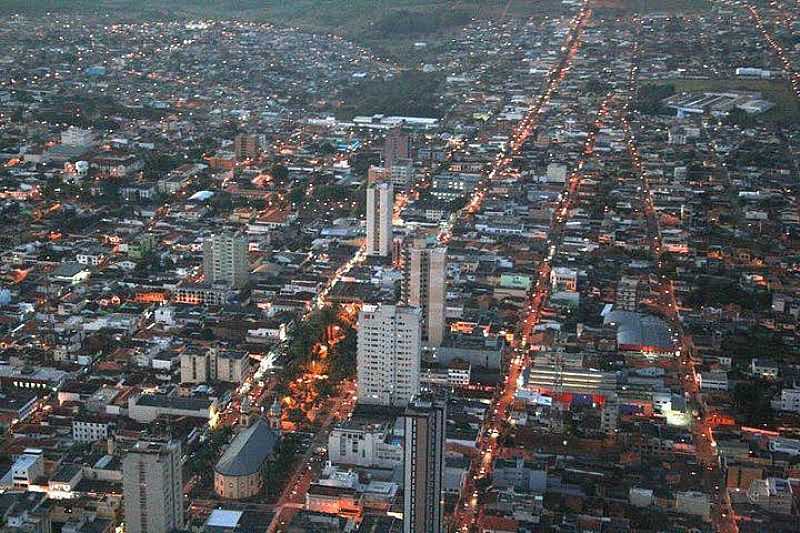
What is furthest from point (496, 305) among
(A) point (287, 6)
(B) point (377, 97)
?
(A) point (287, 6)

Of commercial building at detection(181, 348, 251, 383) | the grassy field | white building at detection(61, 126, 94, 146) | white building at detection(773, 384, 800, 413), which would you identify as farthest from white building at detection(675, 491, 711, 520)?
the grassy field

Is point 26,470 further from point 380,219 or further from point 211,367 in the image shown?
point 380,219

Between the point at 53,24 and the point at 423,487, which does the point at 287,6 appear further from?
the point at 423,487

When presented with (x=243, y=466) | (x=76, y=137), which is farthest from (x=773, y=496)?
(x=76, y=137)

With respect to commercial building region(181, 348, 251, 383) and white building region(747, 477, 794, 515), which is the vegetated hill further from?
white building region(747, 477, 794, 515)

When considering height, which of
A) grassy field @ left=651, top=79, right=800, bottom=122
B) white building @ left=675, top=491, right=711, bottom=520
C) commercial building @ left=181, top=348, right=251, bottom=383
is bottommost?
white building @ left=675, top=491, right=711, bottom=520

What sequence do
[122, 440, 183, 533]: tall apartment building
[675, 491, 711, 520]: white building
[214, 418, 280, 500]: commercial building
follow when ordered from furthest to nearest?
1. [214, 418, 280, 500]: commercial building
2. [675, 491, 711, 520]: white building
3. [122, 440, 183, 533]: tall apartment building
